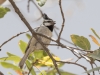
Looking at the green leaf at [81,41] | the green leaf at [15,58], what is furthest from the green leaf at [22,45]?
the green leaf at [81,41]

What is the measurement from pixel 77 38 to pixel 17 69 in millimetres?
356

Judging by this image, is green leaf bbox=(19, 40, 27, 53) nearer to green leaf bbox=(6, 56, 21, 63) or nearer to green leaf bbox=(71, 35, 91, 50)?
green leaf bbox=(6, 56, 21, 63)

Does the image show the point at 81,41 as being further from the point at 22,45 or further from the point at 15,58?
the point at 22,45

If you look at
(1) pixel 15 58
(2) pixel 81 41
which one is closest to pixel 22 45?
(1) pixel 15 58

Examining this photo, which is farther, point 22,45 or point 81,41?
point 22,45

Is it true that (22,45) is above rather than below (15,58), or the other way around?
above

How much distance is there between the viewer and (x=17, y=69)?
4.97 ft

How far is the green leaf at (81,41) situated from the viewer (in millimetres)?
1524

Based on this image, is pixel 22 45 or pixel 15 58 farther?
pixel 22 45

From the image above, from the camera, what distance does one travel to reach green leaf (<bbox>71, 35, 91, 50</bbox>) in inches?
60.0

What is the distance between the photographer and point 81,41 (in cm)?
154

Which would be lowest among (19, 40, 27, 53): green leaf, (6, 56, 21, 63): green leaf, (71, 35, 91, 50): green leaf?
(6, 56, 21, 63): green leaf

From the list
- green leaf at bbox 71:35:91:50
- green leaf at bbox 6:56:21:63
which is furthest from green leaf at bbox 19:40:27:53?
green leaf at bbox 71:35:91:50

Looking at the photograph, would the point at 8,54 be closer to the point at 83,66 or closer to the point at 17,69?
the point at 17,69
